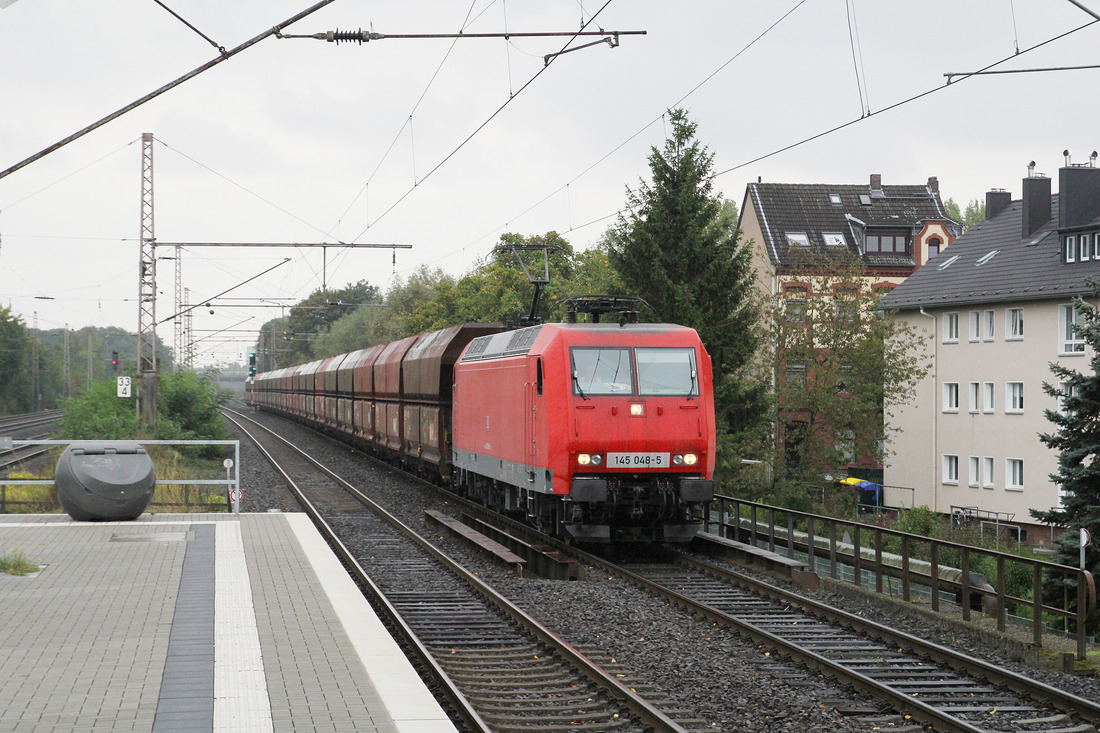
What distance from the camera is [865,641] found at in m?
10.7

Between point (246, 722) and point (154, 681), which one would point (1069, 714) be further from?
point (154, 681)

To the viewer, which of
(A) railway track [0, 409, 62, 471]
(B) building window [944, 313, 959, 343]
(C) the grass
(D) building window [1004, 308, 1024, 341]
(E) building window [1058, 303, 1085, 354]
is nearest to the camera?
(C) the grass

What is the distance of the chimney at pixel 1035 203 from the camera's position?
44.4 m

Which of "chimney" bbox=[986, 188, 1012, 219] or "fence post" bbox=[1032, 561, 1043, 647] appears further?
"chimney" bbox=[986, 188, 1012, 219]

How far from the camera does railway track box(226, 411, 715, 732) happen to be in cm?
798

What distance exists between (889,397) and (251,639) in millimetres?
35552

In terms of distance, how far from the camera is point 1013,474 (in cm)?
4106

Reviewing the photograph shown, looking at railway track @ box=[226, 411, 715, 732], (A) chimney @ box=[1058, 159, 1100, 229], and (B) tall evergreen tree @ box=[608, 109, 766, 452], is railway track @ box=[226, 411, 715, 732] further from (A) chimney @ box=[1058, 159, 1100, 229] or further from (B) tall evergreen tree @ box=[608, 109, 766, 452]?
(A) chimney @ box=[1058, 159, 1100, 229]

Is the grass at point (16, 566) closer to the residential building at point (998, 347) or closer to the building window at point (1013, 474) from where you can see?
the residential building at point (998, 347)

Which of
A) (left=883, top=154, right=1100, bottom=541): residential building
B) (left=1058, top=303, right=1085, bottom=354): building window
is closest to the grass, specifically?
(left=883, top=154, right=1100, bottom=541): residential building

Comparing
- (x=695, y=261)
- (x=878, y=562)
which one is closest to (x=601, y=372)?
(x=878, y=562)

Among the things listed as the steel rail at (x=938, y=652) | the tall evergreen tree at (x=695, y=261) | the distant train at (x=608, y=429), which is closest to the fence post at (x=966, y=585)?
the steel rail at (x=938, y=652)

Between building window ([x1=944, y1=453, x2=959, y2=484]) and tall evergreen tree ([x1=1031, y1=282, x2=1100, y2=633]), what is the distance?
28105mm

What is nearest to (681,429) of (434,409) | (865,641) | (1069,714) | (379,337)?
(865,641)
